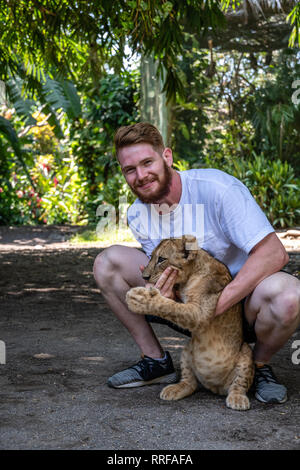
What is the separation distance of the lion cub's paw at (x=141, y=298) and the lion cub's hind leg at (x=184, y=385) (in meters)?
0.43

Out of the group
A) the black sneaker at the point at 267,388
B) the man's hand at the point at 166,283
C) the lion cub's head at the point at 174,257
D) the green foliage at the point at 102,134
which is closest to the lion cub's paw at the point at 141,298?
the man's hand at the point at 166,283

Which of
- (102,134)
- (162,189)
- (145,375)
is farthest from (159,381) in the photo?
(102,134)

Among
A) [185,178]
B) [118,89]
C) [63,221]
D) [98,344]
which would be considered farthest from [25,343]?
[63,221]

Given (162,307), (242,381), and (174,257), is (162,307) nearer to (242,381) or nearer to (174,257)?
(174,257)

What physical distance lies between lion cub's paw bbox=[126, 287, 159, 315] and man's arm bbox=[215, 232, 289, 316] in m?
0.35

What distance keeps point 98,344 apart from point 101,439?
70.2 inches

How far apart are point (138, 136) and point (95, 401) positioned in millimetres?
1449

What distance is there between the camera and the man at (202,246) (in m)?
2.79

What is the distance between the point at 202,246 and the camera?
Result: 10.2 feet

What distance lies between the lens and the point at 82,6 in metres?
5.20

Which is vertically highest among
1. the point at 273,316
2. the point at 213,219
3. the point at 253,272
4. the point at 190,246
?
the point at 213,219

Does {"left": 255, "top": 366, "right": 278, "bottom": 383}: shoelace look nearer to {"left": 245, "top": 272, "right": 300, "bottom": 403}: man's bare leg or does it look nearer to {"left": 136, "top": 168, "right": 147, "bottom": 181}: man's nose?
{"left": 245, "top": 272, "right": 300, "bottom": 403}: man's bare leg

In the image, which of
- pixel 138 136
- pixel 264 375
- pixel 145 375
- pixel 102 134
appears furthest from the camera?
pixel 102 134

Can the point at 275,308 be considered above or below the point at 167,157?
below
